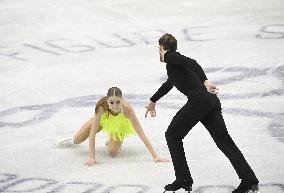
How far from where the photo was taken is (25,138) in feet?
30.1

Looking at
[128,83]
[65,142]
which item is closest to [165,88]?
[65,142]

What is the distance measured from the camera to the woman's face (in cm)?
765

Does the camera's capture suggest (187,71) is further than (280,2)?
No

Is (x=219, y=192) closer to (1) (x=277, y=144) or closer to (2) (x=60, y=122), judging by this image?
(1) (x=277, y=144)

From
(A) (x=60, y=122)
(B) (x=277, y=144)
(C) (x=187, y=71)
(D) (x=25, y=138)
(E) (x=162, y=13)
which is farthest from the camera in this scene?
(E) (x=162, y=13)

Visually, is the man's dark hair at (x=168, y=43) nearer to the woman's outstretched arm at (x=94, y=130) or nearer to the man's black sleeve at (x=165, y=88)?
the man's black sleeve at (x=165, y=88)

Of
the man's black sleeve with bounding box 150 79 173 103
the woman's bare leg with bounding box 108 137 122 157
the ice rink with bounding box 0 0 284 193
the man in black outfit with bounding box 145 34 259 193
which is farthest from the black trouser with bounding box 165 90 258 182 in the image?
the woman's bare leg with bounding box 108 137 122 157

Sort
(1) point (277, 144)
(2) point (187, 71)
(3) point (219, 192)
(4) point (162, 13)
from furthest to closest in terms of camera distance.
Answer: (4) point (162, 13), (1) point (277, 144), (3) point (219, 192), (2) point (187, 71)

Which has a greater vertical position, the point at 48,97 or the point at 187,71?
the point at 187,71

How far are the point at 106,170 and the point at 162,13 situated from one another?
933 centimetres

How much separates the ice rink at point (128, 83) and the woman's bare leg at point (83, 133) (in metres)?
0.15

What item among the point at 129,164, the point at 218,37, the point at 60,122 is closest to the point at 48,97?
the point at 60,122

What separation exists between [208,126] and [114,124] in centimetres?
171

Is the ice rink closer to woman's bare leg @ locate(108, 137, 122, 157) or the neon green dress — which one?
woman's bare leg @ locate(108, 137, 122, 157)
